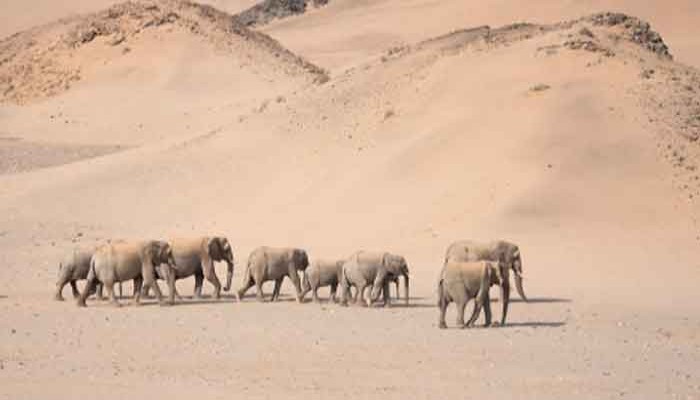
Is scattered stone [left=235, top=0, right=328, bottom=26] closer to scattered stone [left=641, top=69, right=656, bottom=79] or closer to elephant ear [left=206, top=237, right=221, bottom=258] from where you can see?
scattered stone [left=641, top=69, right=656, bottom=79]

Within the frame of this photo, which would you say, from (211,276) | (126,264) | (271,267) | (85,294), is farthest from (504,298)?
(85,294)

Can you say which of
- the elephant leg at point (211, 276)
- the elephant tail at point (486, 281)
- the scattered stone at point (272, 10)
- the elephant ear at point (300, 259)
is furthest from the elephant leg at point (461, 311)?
the scattered stone at point (272, 10)

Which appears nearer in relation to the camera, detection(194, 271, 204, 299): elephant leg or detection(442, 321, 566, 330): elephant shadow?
detection(442, 321, 566, 330): elephant shadow

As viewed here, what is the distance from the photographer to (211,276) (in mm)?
27891

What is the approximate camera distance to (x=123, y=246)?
2702 cm

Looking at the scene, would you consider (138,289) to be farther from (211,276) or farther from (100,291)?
(211,276)

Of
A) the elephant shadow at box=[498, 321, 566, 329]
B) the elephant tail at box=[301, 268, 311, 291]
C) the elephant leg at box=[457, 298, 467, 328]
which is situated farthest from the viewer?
the elephant tail at box=[301, 268, 311, 291]

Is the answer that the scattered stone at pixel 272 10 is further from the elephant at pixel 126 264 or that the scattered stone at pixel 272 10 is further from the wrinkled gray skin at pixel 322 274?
the elephant at pixel 126 264

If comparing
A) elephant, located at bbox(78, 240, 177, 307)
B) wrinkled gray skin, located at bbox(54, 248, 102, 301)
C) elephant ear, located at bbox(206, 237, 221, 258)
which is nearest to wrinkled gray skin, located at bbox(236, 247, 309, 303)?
elephant ear, located at bbox(206, 237, 221, 258)

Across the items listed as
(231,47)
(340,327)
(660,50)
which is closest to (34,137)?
(231,47)

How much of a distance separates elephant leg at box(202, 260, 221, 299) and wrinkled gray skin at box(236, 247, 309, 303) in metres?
0.36

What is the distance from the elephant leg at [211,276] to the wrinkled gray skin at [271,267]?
0.36 meters

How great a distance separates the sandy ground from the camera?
20.3 m

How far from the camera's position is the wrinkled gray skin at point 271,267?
27844 mm
